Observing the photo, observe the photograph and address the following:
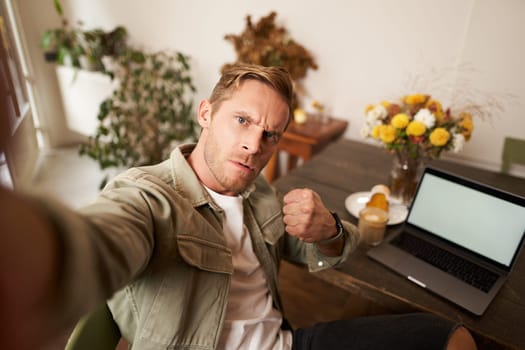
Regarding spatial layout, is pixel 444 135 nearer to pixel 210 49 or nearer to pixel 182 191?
pixel 182 191

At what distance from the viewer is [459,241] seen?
1.11 metres

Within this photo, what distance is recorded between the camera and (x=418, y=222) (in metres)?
1.21

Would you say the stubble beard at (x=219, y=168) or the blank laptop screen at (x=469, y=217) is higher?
the stubble beard at (x=219, y=168)

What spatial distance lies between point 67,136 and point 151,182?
3.46 m

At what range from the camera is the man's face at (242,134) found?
0.88 meters

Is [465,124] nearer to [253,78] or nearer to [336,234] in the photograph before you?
[336,234]

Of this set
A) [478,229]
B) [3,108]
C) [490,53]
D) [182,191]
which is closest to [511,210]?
[478,229]

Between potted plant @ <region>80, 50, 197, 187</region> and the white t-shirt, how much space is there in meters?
1.94

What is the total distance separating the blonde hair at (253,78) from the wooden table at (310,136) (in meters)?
1.14

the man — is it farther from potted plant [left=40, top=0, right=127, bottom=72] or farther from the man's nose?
potted plant [left=40, top=0, right=127, bottom=72]

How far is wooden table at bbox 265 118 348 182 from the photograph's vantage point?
7.04 feet

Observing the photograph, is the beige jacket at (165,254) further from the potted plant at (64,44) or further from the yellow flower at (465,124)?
the potted plant at (64,44)

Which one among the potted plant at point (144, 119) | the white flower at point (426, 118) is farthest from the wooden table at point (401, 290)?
the potted plant at point (144, 119)

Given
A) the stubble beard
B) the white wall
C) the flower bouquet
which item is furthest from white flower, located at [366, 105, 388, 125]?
the white wall
